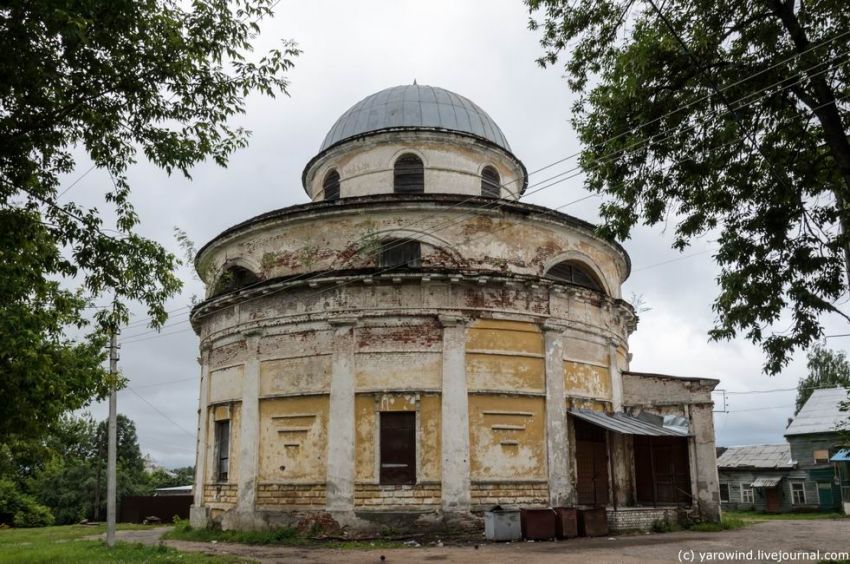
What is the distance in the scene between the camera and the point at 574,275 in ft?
65.4

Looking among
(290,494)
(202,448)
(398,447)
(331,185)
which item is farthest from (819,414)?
(202,448)

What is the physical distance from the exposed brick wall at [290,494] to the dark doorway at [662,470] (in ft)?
30.1

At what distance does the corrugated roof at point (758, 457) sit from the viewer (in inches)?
1599

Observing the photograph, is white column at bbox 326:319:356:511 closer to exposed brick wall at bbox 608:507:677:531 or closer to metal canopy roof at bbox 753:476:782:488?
exposed brick wall at bbox 608:507:677:531

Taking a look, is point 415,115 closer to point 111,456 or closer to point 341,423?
point 341,423

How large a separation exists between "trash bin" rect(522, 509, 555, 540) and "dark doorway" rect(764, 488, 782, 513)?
94.2ft

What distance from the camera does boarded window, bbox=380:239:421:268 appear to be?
18.0m

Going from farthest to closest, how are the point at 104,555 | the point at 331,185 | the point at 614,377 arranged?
the point at 331,185 < the point at 614,377 < the point at 104,555

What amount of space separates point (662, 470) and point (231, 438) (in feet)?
39.7

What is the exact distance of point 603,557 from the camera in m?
12.9

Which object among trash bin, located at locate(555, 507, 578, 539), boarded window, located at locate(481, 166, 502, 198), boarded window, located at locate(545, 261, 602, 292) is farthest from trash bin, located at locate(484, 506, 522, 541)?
boarded window, located at locate(481, 166, 502, 198)

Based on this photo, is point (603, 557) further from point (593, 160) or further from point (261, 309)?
point (261, 309)

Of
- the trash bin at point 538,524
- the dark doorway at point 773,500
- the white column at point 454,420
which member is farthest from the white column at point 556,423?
the dark doorway at point 773,500

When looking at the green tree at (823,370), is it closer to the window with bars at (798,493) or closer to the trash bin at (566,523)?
the window with bars at (798,493)
